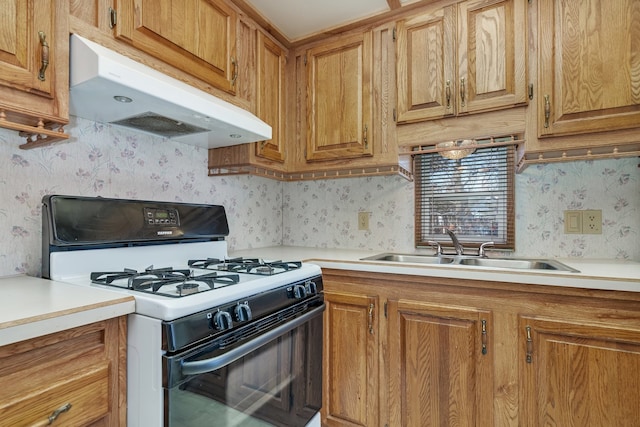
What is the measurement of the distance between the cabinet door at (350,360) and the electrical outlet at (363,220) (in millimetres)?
649

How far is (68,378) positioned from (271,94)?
1.60 metres

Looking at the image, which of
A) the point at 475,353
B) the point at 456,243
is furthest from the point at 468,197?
the point at 475,353

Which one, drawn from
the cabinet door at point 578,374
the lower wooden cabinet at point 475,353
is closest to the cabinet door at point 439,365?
the lower wooden cabinet at point 475,353

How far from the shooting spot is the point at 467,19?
5.22 ft

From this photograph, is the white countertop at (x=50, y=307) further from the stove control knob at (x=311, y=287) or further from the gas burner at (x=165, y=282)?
the stove control knob at (x=311, y=287)

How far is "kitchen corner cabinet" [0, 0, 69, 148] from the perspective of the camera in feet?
2.90

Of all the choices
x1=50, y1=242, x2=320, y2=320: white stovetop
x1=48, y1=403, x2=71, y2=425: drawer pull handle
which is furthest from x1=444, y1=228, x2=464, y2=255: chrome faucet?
x1=48, y1=403, x2=71, y2=425: drawer pull handle

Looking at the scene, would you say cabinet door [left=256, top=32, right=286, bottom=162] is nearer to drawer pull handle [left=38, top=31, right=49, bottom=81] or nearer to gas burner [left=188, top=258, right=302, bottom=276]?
gas burner [left=188, top=258, right=302, bottom=276]

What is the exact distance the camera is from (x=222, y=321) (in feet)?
3.07

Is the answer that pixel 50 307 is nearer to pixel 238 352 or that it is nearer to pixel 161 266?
pixel 238 352

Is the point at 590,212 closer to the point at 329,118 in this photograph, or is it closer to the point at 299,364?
the point at 329,118

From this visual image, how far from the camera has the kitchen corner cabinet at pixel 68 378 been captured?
0.69 metres

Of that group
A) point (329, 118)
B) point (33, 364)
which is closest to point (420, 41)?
point (329, 118)

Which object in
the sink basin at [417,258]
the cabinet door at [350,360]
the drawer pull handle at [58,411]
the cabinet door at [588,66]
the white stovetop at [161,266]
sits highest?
the cabinet door at [588,66]
